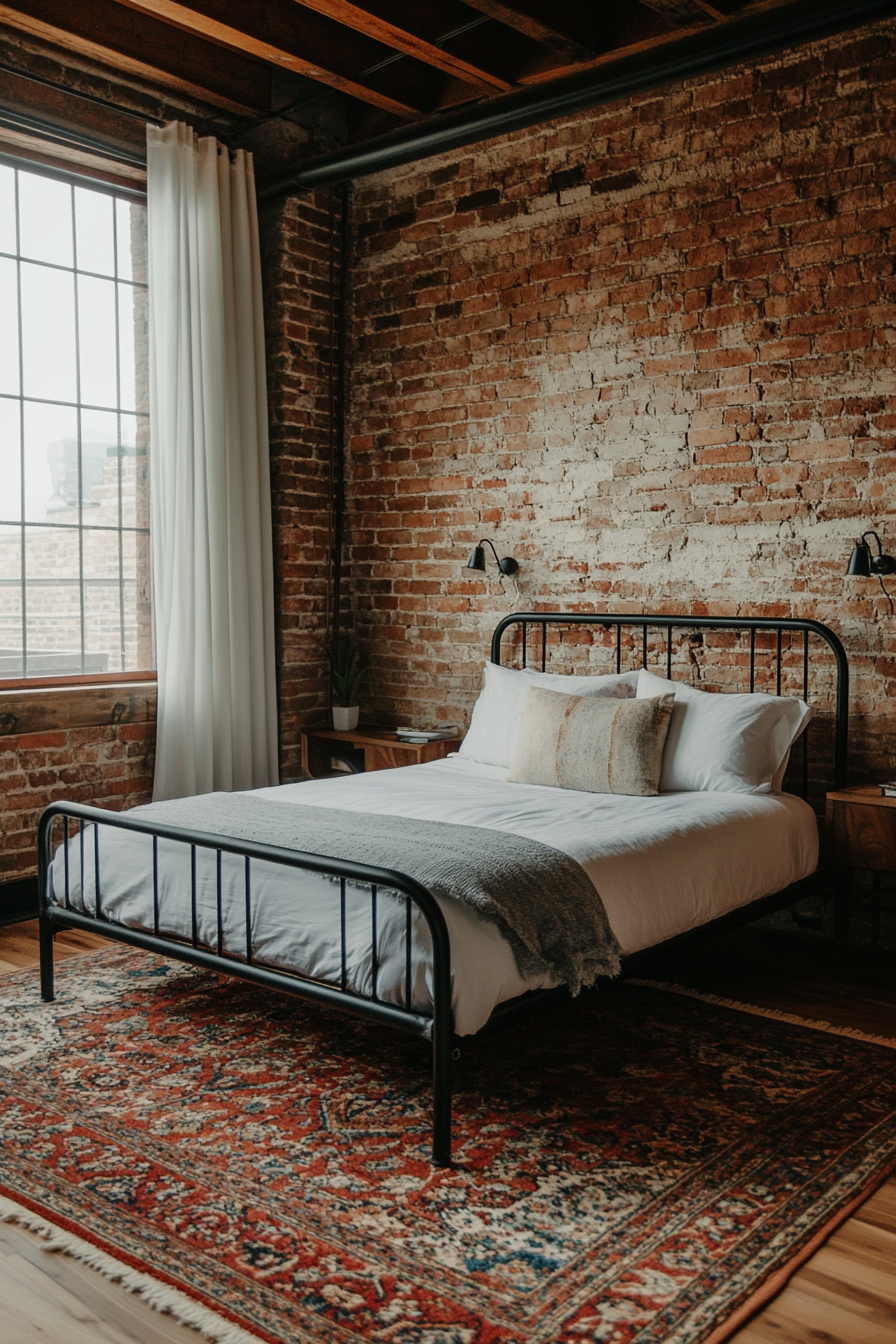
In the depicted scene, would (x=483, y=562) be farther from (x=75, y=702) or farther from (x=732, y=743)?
(x=75, y=702)

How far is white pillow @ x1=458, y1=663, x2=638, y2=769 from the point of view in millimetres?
4438

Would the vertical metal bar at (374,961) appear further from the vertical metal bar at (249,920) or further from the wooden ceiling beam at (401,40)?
the wooden ceiling beam at (401,40)

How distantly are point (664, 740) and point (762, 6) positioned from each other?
2.54 m

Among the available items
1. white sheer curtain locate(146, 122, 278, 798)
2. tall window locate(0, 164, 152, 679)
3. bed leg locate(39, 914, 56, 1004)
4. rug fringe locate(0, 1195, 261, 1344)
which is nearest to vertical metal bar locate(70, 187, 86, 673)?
tall window locate(0, 164, 152, 679)

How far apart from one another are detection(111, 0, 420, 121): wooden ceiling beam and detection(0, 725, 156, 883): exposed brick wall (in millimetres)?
2730

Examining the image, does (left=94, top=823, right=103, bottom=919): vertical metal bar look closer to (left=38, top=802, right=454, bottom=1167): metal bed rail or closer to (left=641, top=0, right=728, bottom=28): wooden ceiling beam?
(left=38, top=802, right=454, bottom=1167): metal bed rail

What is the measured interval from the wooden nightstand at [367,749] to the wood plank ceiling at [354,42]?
2709mm

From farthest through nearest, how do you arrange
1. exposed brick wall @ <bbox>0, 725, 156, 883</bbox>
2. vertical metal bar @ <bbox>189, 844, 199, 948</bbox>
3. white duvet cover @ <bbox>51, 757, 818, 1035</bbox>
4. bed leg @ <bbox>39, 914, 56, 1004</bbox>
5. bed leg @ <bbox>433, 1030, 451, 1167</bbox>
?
exposed brick wall @ <bbox>0, 725, 156, 883</bbox>, bed leg @ <bbox>39, 914, 56, 1004</bbox>, vertical metal bar @ <bbox>189, 844, 199, 948</bbox>, white duvet cover @ <bbox>51, 757, 818, 1035</bbox>, bed leg @ <bbox>433, 1030, 451, 1167</bbox>

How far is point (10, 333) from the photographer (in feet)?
15.1

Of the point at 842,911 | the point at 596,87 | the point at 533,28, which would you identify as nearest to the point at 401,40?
the point at 533,28

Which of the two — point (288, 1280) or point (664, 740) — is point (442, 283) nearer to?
point (664, 740)

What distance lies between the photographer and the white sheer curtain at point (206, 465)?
494 centimetres

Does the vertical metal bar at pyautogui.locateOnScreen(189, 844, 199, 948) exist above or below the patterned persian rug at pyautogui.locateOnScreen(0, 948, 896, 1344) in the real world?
above

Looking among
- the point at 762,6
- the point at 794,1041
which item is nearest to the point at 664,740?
the point at 794,1041
